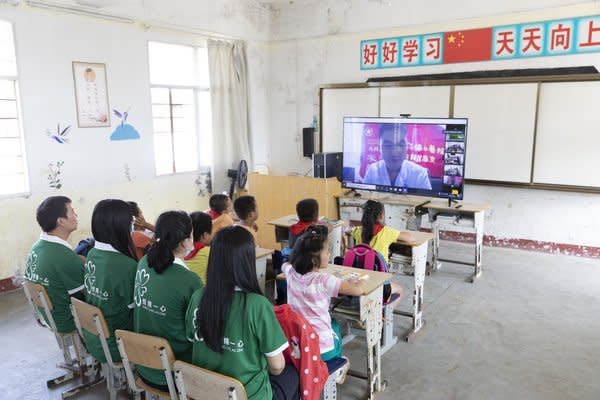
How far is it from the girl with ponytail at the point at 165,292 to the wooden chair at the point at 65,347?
75 centimetres

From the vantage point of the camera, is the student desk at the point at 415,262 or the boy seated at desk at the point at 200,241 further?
the student desk at the point at 415,262

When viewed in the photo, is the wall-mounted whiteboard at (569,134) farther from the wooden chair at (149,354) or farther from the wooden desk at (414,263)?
the wooden chair at (149,354)

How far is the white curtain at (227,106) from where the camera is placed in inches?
263

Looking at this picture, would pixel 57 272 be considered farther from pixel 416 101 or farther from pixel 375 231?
pixel 416 101

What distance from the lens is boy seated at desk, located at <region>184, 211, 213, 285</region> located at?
269cm

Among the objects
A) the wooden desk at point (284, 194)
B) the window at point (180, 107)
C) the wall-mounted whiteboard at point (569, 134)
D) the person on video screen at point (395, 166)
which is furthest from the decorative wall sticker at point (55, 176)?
the wall-mounted whiteboard at point (569, 134)

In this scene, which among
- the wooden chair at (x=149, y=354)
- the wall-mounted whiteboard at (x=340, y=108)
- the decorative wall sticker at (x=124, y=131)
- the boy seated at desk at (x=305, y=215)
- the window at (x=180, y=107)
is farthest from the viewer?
the wall-mounted whiteboard at (x=340, y=108)

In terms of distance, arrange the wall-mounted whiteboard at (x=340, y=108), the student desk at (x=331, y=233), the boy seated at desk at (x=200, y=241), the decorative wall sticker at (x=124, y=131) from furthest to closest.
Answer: the wall-mounted whiteboard at (x=340, y=108), the decorative wall sticker at (x=124, y=131), the student desk at (x=331, y=233), the boy seated at desk at (x=200, y=241)

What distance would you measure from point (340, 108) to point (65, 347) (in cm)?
514

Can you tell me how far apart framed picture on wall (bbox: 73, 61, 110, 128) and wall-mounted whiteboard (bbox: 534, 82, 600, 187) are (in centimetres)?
501

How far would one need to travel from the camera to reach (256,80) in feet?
24.8

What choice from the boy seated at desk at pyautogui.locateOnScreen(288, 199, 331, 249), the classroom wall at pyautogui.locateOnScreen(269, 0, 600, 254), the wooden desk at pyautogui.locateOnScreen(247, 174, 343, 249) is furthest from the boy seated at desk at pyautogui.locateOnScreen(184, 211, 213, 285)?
the classroom wall at pyautogui.locateOnScreen(269, 0, 600, 254)

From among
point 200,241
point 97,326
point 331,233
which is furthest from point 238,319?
point 331,233

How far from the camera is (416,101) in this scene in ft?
20.4
